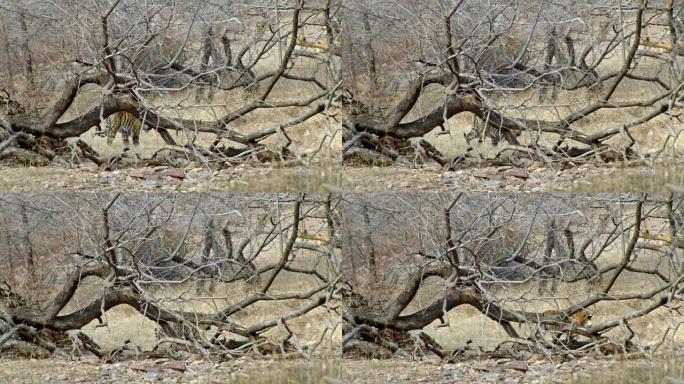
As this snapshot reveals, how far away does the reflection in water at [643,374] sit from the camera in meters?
4.59

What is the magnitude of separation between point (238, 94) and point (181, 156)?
42 cm

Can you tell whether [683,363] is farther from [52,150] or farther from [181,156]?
[52,150]

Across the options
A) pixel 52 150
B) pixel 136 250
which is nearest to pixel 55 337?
pixel 136 250

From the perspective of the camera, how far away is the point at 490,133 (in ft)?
15.9

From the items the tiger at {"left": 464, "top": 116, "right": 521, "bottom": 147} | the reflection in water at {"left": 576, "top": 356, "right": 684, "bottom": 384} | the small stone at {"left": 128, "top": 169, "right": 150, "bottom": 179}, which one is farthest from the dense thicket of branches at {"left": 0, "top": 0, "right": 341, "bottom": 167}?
the reflection in water at {"left": 576, "top": 356, "right": 684, "bottom": 384}

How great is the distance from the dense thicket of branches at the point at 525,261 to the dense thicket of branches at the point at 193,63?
0.61m

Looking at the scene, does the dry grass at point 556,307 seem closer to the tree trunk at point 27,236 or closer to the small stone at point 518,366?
the small stone at point 518,366

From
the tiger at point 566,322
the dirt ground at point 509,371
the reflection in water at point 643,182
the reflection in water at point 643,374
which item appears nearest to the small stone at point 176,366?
the dirt ground at point 509,371

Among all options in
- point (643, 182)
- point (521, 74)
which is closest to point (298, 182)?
point (521, 74)

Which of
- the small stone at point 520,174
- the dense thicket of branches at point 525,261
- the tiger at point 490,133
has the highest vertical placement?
the tiger at point 490,133

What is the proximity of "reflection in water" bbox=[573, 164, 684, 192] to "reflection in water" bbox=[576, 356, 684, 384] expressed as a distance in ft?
2.69

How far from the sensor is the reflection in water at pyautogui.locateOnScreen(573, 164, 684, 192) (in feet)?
15.5

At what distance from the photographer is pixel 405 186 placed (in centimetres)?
476

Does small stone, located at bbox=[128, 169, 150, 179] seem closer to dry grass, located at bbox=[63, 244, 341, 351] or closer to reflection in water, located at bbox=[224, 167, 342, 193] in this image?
reflection in water, located at bbox=[224, 167, 342, 193]
